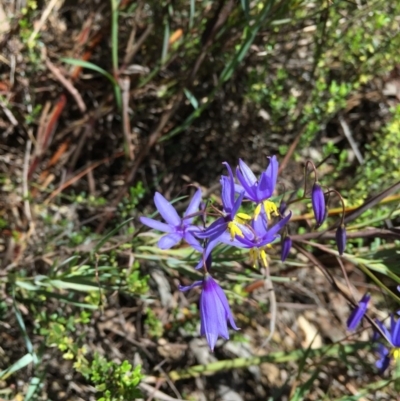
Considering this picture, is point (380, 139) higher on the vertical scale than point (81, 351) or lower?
higher

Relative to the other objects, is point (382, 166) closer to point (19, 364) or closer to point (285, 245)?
point (285, 245)

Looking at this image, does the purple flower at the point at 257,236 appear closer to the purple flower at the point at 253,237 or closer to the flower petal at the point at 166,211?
the purple flower at the point at 253,237

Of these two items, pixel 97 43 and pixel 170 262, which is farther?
pixel 97 43

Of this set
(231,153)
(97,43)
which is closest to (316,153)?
(231,153)

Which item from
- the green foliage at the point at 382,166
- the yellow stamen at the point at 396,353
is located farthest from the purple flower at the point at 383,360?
the green foliage at the point at 382,166

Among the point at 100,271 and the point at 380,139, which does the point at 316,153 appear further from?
the point at 100,271

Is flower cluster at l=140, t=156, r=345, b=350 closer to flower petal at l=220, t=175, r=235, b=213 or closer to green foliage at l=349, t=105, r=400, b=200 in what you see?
flower petal at l=220, t=175, r=235, b=213
